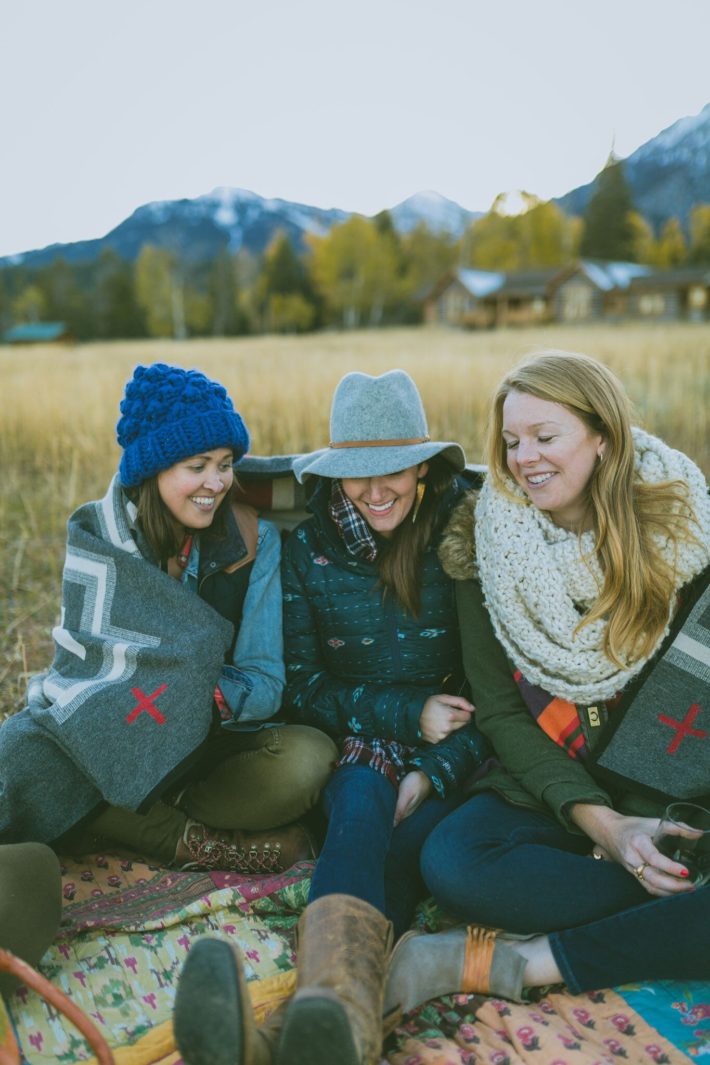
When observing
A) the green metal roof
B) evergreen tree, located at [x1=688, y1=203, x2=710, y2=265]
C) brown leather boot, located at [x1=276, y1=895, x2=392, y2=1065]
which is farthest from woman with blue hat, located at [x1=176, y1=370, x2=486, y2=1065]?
evergreen tree, located at [x1=688, y1=203, x2=710, y2=265]

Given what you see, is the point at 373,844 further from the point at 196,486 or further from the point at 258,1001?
the point at 196,486

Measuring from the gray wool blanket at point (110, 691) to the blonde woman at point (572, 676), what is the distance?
784mm

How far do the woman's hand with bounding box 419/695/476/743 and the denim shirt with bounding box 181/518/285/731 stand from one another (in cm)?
45

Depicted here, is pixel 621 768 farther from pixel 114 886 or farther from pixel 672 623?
pixel 114 886

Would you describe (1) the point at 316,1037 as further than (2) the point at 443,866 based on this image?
No

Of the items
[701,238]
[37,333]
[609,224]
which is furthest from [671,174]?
[37,333]

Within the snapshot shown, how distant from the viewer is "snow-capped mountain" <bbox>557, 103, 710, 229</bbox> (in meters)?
151

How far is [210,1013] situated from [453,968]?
2.53 feet

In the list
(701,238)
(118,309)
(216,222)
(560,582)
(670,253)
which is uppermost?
(216,222)

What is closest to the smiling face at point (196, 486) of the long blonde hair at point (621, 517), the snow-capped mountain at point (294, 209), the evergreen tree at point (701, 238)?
the long blonde hair at point (621, 517)

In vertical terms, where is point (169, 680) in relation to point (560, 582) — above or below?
below

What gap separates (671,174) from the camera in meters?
166

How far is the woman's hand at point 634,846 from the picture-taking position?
1879 mm

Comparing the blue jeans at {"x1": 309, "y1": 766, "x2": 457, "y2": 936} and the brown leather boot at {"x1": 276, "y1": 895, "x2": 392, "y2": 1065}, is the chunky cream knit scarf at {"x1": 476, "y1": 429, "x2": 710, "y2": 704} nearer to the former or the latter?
the blue jeans at {"x1": 309, "y1": 766, "x2": 457, "y2": 936}
